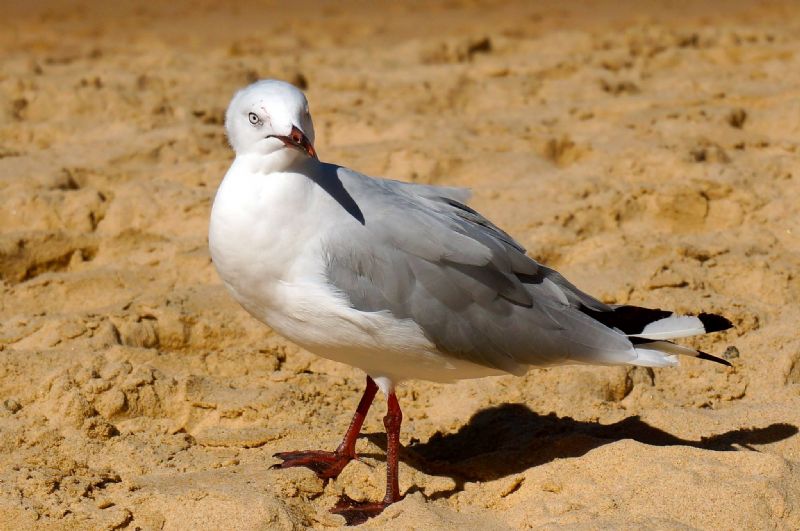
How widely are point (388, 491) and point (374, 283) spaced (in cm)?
66

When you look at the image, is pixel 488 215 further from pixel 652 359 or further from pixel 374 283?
pixel 374 283

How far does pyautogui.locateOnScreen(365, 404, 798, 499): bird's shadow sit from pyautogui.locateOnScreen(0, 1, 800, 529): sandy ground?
0.01 m

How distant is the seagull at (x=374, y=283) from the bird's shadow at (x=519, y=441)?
26 centimetres

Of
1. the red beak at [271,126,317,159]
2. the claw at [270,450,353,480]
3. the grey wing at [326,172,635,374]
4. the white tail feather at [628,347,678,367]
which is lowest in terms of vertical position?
the claw at [270,450,353,480]

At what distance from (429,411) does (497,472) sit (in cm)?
56

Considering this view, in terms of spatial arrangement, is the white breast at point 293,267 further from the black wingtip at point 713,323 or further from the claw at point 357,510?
the black wingtip at point 713,323

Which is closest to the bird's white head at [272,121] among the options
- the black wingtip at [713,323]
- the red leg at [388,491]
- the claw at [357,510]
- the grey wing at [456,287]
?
the grey wing at [456,287]

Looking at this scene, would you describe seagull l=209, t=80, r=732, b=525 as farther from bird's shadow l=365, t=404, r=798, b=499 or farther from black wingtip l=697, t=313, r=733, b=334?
bird's shadow l=365, t=404, r=798, b=499

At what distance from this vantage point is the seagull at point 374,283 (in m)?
3.31

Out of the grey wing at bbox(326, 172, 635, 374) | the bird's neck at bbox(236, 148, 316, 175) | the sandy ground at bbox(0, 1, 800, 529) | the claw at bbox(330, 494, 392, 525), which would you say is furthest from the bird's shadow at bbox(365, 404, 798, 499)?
the bird's neck at bbox(236, 148, 316, 175)

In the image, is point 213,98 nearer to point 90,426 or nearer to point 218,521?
point 90,426

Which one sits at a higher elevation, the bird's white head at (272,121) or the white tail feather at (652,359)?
the bird's white head at (272,121)

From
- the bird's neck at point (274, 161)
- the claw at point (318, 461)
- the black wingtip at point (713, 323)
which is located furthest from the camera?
the black wingtip at point (713, 323)

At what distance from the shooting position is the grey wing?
11.1 ft
